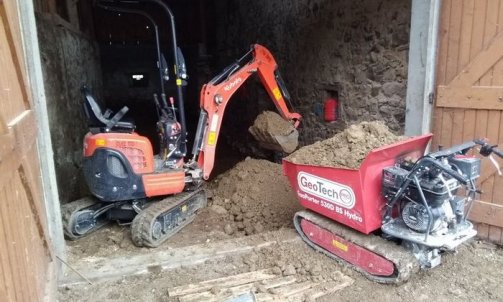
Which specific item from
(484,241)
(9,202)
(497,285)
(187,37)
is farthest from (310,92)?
(187,37)

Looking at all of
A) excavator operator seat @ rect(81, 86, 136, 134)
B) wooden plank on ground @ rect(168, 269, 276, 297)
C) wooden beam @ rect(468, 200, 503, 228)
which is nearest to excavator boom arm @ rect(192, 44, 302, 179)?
excavator operator seat @ rect(81, 86, 136, 134)

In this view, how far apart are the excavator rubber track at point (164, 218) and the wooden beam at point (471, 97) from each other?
263 cm

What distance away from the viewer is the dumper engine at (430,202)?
2590 mm

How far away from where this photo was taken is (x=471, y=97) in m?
3.27

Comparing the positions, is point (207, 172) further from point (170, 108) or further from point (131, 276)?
point (131, 276)

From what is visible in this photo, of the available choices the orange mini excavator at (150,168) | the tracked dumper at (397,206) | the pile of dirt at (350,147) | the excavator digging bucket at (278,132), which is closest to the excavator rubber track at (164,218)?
the orange mini excavator at (150,168)

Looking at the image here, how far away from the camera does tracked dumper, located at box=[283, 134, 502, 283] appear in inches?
104

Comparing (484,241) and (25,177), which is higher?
(25,177)

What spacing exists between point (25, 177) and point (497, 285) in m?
3.10

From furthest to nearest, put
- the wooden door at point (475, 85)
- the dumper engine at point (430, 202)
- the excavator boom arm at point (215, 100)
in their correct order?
the excavator boom arm at point (215, 100) → the wooden door at point (475, 85) → the dumper engine at point (430, 202)

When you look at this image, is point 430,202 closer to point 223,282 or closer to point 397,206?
point 397,206

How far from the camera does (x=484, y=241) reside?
339cm

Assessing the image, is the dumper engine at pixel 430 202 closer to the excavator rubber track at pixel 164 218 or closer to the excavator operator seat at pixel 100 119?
the excavator rubber track at pixel 164 218

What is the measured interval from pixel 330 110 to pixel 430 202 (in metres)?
2.75
